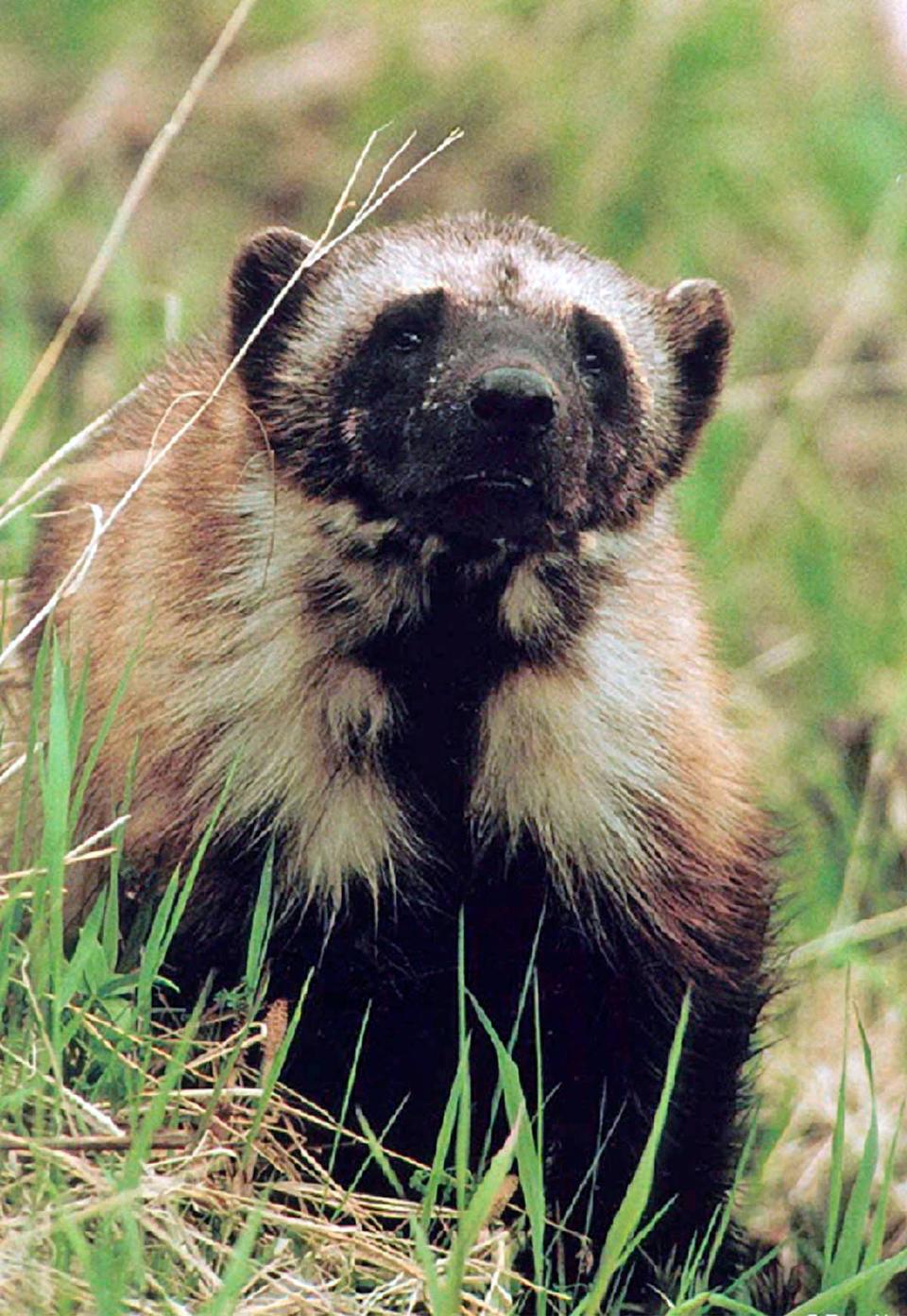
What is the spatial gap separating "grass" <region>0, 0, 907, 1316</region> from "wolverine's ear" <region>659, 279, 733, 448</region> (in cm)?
96

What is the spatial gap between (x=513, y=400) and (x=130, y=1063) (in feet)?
3.18

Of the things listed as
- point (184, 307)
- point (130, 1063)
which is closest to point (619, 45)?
point (184, 307)

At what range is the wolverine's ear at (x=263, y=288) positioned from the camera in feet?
11.6

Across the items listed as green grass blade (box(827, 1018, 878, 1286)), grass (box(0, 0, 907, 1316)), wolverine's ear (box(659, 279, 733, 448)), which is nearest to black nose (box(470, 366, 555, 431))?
wolverine's ear (box(659, 279, 733, 448))

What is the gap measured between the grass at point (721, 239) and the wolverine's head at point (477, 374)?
781mm

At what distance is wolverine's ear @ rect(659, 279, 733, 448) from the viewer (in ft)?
12.3

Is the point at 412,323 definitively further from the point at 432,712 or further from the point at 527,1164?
the point at 527,1164

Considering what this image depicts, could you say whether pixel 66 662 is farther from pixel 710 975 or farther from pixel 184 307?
pixel 184 307

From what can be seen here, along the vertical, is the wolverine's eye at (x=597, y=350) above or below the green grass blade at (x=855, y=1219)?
above

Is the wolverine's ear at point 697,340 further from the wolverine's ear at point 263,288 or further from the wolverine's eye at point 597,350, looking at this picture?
the wolverine's ear at point 263,288

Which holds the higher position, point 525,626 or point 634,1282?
point 525,626

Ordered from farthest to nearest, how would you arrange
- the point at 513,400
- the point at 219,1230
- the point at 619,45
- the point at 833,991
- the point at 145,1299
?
the point at 619,45 → the point at 833,991 → the point at 513,400 → the point at 219,1230 → the point at 145,1299

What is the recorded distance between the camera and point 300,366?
3.46 m

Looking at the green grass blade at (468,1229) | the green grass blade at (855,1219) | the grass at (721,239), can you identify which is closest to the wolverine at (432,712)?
the green grass blade at (855,1219)
